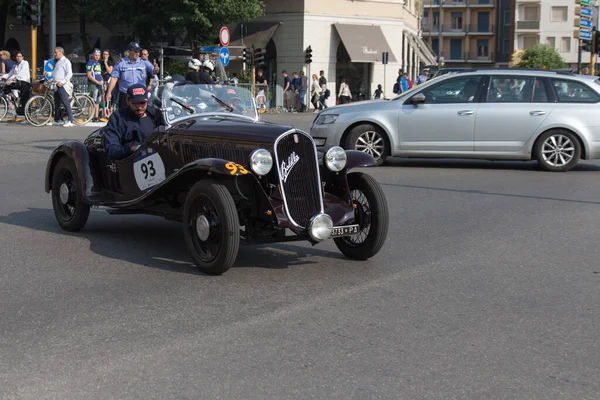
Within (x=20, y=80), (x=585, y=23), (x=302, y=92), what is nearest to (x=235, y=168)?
(x=20, y=80)

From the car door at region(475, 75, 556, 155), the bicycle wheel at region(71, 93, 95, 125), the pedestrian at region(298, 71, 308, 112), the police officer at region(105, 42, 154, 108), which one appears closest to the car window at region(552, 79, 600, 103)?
the car door at region(475, 75, 556, 155)

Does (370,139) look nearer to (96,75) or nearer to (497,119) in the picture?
(497,119)

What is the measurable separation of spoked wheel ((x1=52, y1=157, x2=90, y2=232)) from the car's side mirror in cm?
723

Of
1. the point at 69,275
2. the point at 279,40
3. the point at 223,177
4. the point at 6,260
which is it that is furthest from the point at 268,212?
the point at 279,40

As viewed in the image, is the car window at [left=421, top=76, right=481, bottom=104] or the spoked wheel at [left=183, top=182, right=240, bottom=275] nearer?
the spoked wheel at [left=183, top=182, right=240, bottom=275]

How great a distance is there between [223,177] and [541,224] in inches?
157

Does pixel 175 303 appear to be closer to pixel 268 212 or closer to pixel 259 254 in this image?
pixel 268 212

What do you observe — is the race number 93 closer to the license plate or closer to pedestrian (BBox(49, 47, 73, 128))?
the license plate

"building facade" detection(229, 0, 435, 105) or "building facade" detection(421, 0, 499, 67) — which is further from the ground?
"building facade" detection(421, 0, 499, 67)

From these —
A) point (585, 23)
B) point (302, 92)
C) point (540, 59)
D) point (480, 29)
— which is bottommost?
point (302, 92)

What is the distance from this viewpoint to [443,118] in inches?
559

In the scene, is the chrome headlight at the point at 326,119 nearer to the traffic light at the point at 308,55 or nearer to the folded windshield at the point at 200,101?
the folded windshield at the point at 200,101

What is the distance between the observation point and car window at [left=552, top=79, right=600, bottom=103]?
1427 centimetres

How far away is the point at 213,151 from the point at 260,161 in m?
0.63
